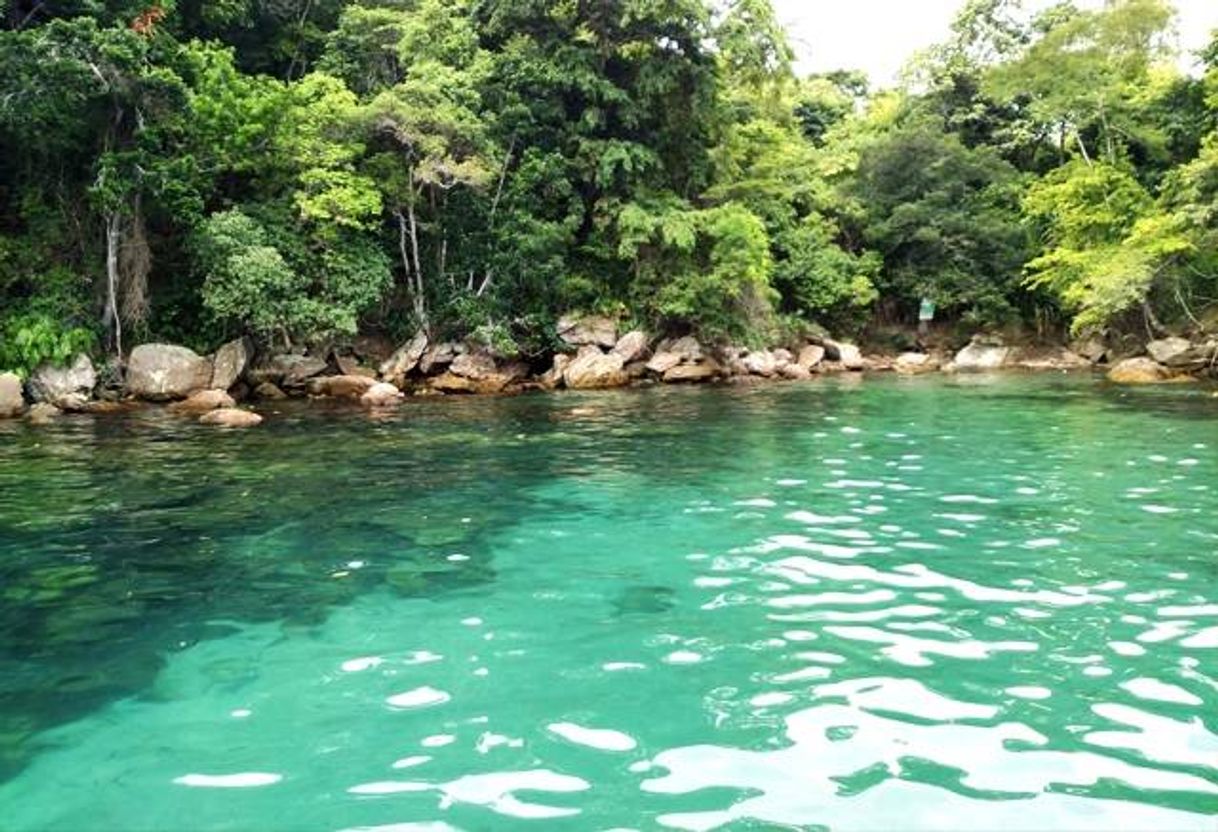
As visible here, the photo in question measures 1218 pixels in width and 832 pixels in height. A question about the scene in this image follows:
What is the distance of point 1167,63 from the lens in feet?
97.2

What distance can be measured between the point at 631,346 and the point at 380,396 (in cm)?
749

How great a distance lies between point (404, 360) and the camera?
21.9 metres

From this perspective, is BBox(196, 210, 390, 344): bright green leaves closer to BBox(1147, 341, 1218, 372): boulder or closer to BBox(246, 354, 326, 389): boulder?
BBox(246, 354, 326, 389): boulder

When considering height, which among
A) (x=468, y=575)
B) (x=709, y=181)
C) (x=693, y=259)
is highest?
(x=709, y=181)

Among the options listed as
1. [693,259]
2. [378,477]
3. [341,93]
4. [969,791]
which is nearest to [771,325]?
[693,259]

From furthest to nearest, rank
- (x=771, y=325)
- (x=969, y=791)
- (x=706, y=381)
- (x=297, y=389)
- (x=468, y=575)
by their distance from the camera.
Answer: (x=771, y=325), (x=706, y=381), (x=297, y=389), (x=468, y=575), (x=969, y=791)

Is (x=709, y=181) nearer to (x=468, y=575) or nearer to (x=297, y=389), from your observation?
(x=297, y=389)

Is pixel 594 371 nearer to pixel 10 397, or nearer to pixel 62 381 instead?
pixel 62 381

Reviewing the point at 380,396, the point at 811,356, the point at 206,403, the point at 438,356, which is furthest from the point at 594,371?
the point at 206,403

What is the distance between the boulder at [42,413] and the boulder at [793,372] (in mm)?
16540

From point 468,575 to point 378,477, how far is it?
4.05m

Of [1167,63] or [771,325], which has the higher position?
[1167,63]

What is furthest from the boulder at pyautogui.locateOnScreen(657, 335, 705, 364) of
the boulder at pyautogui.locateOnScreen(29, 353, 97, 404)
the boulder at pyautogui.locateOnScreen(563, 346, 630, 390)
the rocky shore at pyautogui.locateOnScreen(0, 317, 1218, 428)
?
the boulder at pyautogui.locateOnScreen(29, 353, 97, 404)

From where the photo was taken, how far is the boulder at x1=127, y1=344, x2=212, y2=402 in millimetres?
18344
